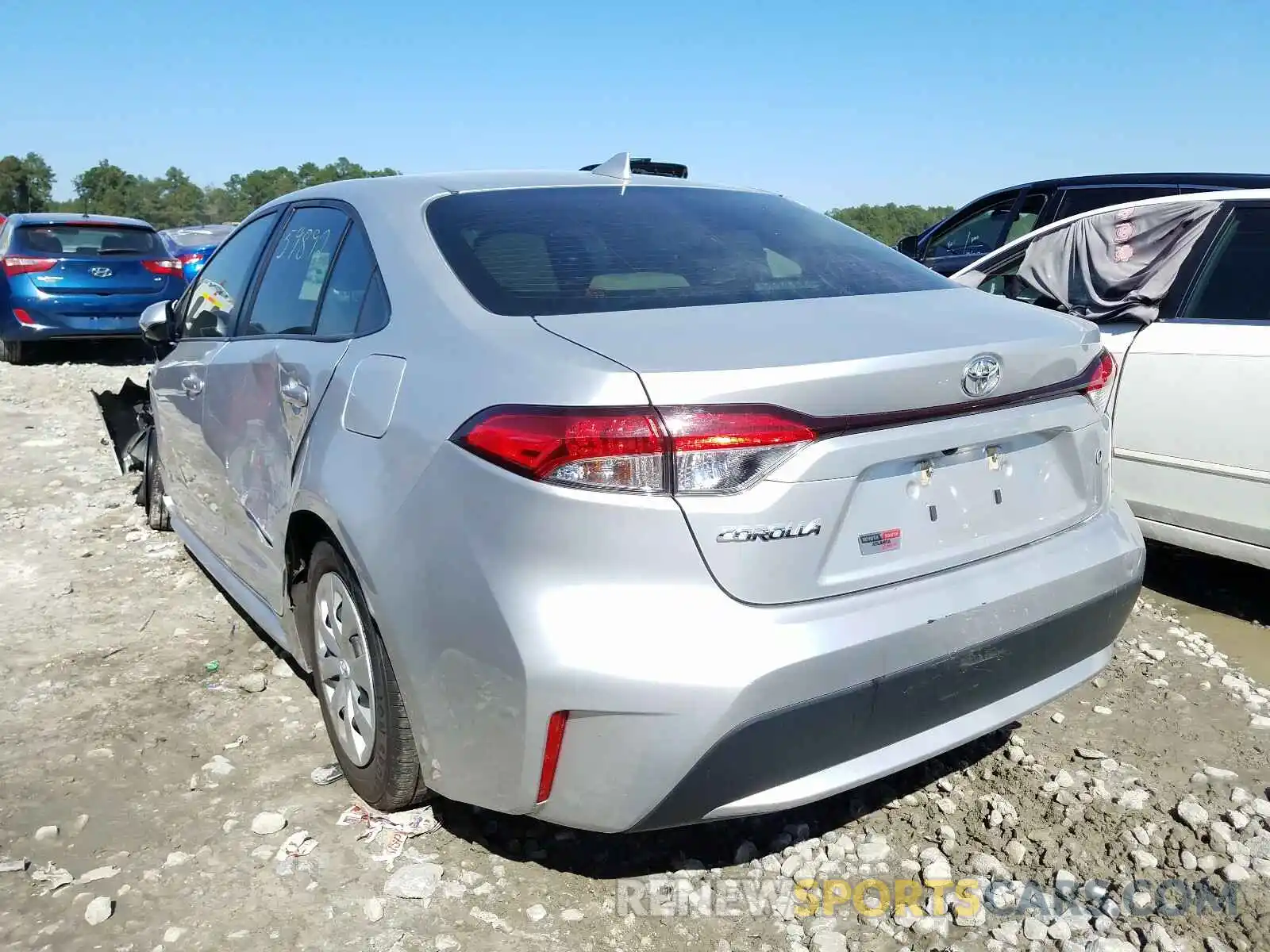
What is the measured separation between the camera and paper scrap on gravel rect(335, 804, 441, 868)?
2.59 metres

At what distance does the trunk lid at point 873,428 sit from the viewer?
1.89 metres

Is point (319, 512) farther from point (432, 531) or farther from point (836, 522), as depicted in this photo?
point (836, 522)

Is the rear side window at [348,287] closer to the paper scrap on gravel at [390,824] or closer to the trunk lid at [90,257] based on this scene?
the paper scrap on gravel at [390,824]

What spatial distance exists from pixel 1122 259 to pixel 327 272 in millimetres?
3505

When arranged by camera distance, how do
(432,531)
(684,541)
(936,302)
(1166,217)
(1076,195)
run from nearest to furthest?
(684,541)
(432,531)
(936,302)
(1166,217)
(1076,195)

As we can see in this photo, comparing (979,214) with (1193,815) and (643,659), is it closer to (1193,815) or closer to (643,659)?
(1193,815)

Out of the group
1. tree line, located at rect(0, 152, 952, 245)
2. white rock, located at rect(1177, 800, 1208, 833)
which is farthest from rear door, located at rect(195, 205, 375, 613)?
tree line, located at rect(0, 152, 952, 245)

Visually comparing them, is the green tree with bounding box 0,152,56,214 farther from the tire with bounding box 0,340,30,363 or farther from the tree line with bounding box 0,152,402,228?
A: the tire with bounding box 0,340,30,363

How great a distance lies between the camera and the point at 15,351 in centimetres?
1103

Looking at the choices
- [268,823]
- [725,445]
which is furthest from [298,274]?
[725,445]

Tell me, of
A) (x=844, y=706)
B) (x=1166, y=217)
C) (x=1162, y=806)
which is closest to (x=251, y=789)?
(x=844, y=706)

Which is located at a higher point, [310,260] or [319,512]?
[310,260]

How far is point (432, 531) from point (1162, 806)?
2.10 meters

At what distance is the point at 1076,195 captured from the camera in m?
7.61
